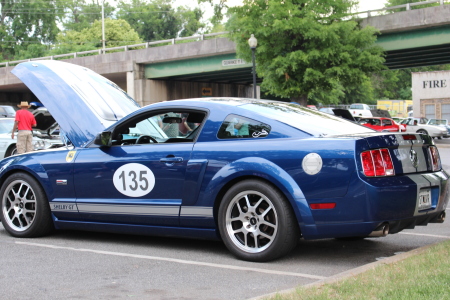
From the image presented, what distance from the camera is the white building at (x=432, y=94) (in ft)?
176

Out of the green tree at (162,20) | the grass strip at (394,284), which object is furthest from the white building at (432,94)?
the green tree at (162,20)

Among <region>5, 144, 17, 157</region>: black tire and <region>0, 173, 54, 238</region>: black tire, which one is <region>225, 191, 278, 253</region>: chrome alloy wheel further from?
<region>5, 144, 17, 157</region>: black tire

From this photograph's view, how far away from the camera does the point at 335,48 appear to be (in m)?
32.7

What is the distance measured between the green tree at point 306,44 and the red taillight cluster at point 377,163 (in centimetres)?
2720

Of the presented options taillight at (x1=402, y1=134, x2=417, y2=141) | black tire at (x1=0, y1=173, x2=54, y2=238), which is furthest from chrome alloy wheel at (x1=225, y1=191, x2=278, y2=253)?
black tire at (x1=0, y1=173, x2=54, y2=238)

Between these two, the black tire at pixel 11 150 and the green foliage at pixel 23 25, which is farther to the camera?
the green foliage at pixel 23 25

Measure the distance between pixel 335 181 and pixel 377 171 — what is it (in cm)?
35

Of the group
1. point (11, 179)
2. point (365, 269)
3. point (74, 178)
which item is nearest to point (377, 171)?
point (365, 269)

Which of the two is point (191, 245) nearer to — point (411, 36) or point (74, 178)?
point (74, 178)

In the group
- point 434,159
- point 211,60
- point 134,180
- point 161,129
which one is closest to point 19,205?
point 134,180

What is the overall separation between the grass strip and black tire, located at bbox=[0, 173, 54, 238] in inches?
142

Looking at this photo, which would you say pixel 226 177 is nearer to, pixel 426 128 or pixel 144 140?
pixel 144 140

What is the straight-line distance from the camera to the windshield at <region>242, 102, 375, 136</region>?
18.5ft

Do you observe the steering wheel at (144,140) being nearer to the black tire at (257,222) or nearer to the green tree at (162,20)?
the black tire at (257,222)
